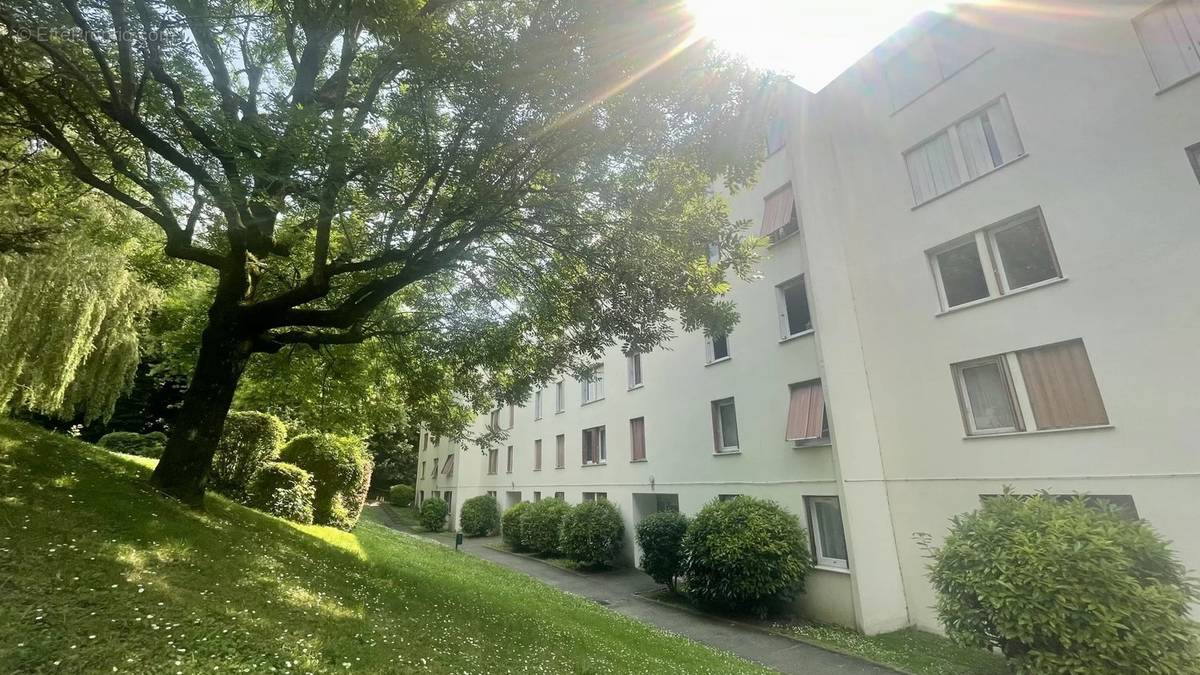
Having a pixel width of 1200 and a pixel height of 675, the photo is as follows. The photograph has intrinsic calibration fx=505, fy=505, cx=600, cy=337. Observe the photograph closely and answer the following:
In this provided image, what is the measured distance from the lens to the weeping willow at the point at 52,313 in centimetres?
Answer: 751

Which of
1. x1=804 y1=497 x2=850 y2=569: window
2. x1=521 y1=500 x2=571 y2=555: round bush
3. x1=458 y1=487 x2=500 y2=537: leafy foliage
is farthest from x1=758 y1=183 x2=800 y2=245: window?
x1=458 y1=487 x2=500 y2=537: leafy foliage

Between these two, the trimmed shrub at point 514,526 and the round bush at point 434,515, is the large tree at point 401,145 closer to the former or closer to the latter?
the trimmed shrub at point 514,526

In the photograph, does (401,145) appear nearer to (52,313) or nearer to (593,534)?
(52,313)

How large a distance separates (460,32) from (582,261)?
3.92 m

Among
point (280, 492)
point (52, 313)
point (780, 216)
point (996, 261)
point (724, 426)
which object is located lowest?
point (280, 492)

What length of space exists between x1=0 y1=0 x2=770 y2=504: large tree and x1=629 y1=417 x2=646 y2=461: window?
10.4 metres

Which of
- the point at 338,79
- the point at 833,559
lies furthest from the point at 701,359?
the point at 338,79

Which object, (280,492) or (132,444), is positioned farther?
(132,444)

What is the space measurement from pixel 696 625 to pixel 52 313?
13455mm

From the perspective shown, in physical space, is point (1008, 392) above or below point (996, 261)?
below

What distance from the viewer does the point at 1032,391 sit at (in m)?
9.74

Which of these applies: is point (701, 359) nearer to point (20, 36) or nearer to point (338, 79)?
point (338, 79)

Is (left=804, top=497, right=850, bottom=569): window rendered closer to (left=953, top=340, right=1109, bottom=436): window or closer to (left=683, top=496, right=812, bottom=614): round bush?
Answer: (left=683, top=496, right=812, bottom=614): round bush

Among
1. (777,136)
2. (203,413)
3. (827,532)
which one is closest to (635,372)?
(827,532)
